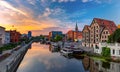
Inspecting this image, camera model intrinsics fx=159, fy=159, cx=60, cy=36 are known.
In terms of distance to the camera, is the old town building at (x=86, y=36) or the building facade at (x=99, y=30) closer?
the building facade at (x=99, y=30)

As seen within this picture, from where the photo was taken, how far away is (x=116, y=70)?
4003 centimetres

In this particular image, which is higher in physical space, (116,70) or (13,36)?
(13,36)

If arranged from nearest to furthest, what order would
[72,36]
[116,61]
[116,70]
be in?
[116,70]
[116,61]
[72,36]

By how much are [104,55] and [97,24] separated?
32.0 m

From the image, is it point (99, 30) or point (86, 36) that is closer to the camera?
point (99, 30)

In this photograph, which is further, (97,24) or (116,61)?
(97,24)

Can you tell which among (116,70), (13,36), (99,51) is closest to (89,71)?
(116,70)

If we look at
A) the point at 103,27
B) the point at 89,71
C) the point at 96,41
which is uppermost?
the point at 103,27

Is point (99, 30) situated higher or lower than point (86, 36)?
higher

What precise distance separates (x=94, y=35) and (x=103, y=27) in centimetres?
764

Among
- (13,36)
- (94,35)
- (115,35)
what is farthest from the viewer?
(13,36)

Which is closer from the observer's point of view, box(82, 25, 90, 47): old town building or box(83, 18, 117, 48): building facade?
box(83, 18, 117, 48): building facade

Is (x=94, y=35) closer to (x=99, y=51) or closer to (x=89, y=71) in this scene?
(x=99, y=51)

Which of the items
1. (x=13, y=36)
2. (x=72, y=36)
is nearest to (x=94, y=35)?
(x=13, y=36)
